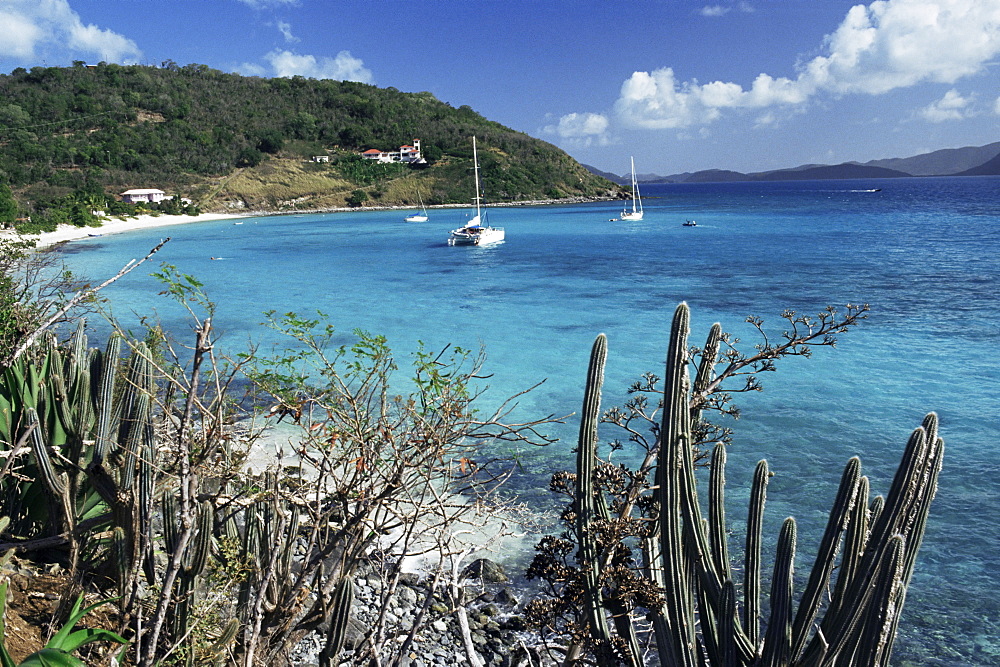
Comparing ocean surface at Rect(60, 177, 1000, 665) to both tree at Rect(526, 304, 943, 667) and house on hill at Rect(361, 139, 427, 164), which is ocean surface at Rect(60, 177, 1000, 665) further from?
house on hill at Rect(361, 139, 427, 164)

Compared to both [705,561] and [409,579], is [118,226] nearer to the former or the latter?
[409,579]

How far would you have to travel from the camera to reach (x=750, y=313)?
2091 cm

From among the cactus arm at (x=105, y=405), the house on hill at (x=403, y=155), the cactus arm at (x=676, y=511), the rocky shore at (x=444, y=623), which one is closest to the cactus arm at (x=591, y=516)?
the cactus arm at (x=676, y=511)

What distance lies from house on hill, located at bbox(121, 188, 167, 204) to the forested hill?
8.40ft

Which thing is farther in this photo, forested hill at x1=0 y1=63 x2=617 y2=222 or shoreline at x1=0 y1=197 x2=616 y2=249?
forested hill at x1=0 y1=63 x2=617 y2=222

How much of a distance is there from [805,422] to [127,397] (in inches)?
420

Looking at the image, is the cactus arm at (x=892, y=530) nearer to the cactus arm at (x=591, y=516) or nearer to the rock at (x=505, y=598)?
the cactus arm at (x=591, y=516)

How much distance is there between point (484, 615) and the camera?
236 inches

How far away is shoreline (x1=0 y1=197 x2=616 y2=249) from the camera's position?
41.1 meters

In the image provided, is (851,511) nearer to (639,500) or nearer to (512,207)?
(639,500)

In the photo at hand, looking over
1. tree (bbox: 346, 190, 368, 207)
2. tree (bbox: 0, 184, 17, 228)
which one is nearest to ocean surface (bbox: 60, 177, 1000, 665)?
tree (bbox: 0, 184, 17, 228)

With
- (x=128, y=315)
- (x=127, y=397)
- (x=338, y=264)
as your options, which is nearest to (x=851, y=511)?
(x=127, y=397)

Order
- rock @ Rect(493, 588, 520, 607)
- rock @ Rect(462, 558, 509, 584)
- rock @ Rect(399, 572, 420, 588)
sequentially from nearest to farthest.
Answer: rock @ Rect(493, 588, 520, 607), rock @ Rect(399, 572, 420, 588), rock @ Rect(462, 558, 509, 584)

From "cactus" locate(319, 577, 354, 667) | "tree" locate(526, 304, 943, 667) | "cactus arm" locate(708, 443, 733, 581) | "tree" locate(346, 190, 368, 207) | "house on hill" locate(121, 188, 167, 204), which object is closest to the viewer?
"tree" locate(526, 304, 943, 667)
